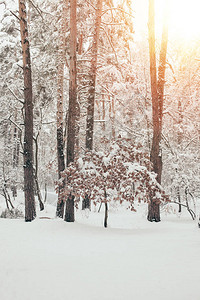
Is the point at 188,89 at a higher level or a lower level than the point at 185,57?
lower

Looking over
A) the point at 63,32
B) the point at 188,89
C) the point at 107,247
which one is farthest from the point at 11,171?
the point at 107,247

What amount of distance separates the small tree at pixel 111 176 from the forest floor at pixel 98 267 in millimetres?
1309

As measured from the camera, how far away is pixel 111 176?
22.2 feet

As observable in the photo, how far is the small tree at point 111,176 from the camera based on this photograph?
21.8ft

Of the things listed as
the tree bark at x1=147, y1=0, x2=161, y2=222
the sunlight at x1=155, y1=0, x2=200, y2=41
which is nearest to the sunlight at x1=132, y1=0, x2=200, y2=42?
the sunlight at x1=155, y1=0, x2=200, y2=41

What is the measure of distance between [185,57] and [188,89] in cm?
199

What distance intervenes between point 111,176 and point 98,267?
131 inches

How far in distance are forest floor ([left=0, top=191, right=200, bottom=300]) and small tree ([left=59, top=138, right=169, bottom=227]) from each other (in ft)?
4.30

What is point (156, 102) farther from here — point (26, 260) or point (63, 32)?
point (26, 260)

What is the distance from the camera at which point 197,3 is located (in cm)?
1214

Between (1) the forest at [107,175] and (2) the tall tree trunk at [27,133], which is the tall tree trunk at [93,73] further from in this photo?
(2) the tall tree trunk at [27,133]

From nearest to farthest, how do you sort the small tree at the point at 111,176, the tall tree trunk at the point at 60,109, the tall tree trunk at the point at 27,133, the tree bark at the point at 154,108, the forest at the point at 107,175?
the forest at the point at 107,175 → the small tree at the point at 111,176 → the tall tree trunk at the point at 27,133 → the tree bark at the point at 154,108 → the tall tree trunk at the point at 60,109

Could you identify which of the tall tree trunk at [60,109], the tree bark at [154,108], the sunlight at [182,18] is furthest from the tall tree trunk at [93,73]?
the tree bark at [154,108]

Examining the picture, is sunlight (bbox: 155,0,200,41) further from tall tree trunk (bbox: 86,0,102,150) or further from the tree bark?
tall tree trunk (bbox: 86,0,102,150)
